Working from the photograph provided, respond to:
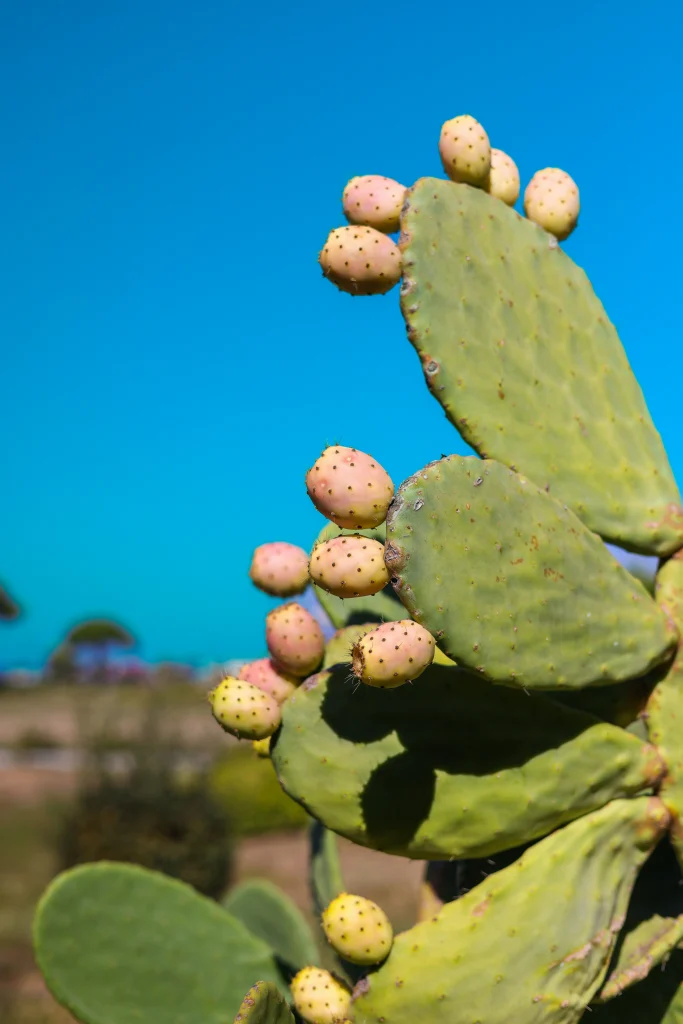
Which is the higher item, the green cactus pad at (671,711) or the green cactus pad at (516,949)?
the green cactus pad at (671,711)

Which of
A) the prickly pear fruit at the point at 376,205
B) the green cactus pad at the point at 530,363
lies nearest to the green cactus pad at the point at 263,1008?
the green cactus pad at the point at 530,363

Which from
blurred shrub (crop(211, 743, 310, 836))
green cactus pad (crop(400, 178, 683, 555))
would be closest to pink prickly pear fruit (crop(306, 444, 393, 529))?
green cactus pad (crop(400, 178, 683, 555))

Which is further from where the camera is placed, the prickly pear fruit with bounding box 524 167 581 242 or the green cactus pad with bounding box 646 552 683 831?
the prickly pear fruit with bounding box 524 167 581 242

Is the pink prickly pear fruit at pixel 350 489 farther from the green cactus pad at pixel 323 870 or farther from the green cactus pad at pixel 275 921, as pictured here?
the green cactus pad at pixel 275 921

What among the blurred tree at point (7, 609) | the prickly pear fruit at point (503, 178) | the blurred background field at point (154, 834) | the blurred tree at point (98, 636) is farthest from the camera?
the blurred tree at point (98, 636)

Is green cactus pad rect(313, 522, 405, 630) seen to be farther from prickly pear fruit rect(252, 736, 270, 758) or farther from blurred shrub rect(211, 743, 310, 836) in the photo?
blurred shrub rect(211, 743, 310, 836)

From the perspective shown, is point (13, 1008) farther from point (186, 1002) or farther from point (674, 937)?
point (674, 937)
